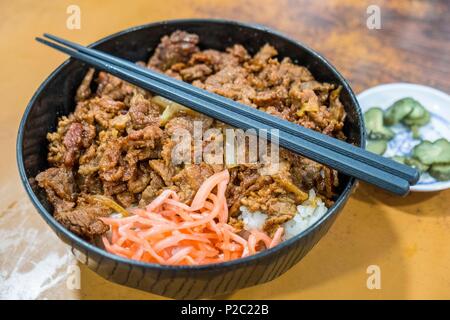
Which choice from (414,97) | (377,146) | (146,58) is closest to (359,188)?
(377,146)

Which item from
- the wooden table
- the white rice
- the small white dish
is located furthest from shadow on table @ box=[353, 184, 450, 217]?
the white rice

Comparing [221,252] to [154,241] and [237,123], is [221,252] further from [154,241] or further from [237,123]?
[237,123]

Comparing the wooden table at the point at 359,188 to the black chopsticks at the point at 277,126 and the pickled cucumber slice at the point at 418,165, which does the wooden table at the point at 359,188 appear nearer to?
the pickled cucumber slice at the point at 418,165

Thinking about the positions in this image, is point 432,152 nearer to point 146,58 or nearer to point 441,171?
point 441,171

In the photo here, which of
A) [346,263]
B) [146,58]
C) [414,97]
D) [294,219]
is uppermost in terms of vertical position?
[146,58]

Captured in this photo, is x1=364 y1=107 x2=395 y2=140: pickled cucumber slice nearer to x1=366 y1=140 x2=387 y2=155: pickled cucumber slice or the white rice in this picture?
x1=366 y1=140 x2=387 y2=155: pickled cucumber slice

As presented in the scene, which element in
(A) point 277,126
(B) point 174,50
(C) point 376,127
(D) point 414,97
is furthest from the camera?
(D) point 414,97

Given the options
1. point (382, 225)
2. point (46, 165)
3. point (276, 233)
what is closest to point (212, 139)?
point (276, 233)
